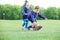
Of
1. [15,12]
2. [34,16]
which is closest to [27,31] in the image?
[34,16]

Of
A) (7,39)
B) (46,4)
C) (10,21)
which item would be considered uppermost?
(46,4)

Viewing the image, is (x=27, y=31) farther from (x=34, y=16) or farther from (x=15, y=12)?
(x=15, y=12)

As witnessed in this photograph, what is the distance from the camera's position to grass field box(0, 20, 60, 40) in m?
4.47

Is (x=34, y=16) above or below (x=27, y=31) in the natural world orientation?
above

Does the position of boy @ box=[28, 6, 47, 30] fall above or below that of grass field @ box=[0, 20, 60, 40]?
above

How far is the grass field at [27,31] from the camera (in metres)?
4.47

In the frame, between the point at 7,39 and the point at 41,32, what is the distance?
63 centimetres

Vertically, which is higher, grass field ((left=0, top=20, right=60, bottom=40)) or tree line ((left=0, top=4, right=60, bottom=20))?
tree line ((left=0, top=4, right=60, bottom=20))

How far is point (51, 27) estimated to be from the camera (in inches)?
181

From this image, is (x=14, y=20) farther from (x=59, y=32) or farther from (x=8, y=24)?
(x=59, y=32)

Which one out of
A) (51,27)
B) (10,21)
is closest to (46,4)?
(51,27)

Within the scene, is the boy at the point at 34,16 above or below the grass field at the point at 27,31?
above

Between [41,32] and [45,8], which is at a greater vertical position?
[45,8]

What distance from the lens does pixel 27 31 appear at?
4.53 m
